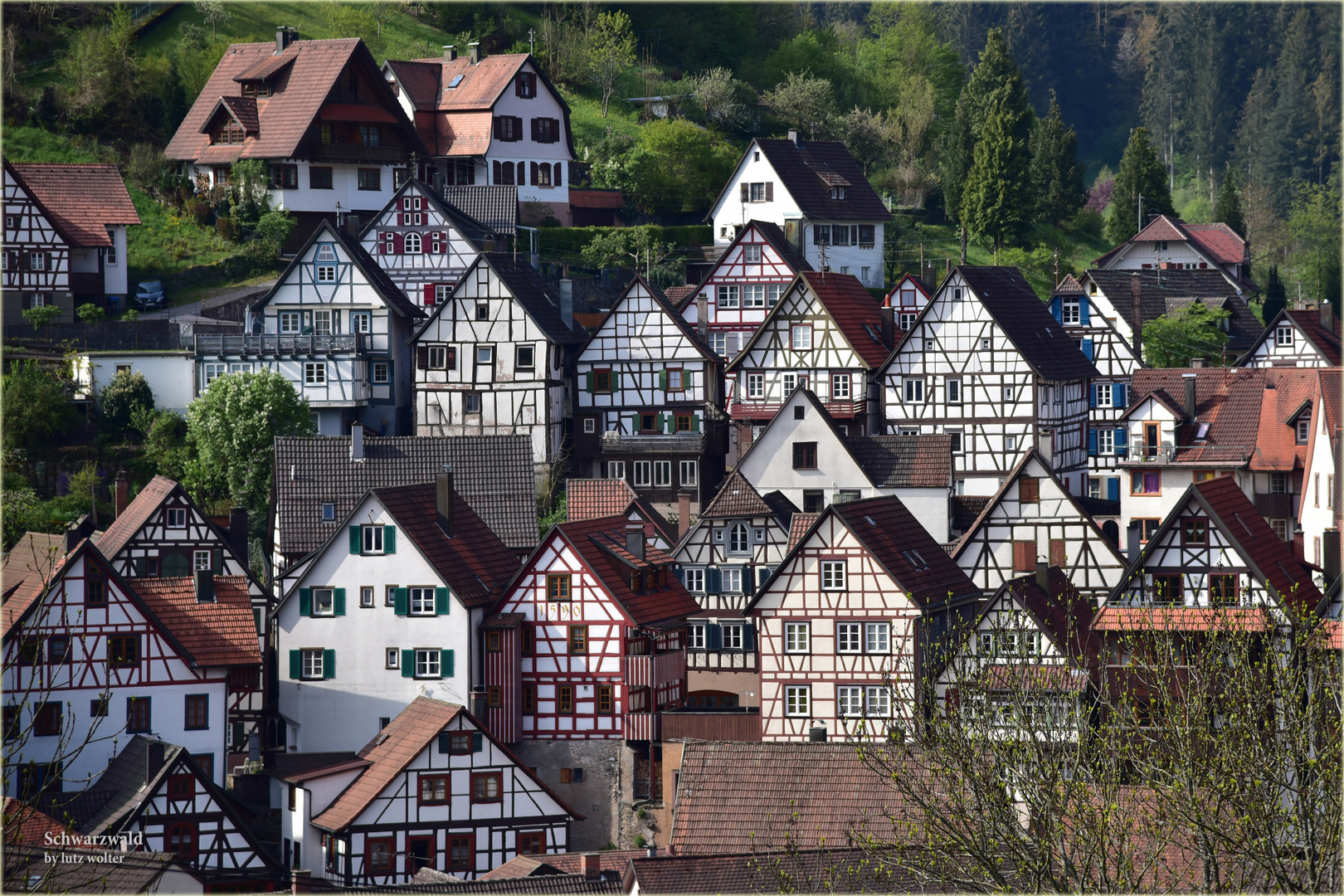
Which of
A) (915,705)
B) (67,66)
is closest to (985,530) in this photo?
(915,705)

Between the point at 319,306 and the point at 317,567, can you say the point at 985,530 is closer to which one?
the point at 317,567

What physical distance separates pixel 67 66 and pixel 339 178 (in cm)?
1489

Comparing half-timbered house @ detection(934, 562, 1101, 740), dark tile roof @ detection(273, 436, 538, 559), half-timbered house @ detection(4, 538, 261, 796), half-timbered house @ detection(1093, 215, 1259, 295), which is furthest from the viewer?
half-timbered house @ detection(1093, 215, 1259, 295)

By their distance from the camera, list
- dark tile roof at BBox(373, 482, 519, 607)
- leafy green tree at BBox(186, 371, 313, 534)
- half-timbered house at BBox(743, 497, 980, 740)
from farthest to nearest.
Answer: leafy green tree at BBox(186, 371, 313, 534)
dark tile roof at BBox(373, 482, 519, 607)
half-timbered house at BBox(743, 497, 980, 740)

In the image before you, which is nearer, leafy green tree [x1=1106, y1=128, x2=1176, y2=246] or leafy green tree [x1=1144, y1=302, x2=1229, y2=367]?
leafy green tree [x1=1144, y1=302, x2=1229, y2=367]

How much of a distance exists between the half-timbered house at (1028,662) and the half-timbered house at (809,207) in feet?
109

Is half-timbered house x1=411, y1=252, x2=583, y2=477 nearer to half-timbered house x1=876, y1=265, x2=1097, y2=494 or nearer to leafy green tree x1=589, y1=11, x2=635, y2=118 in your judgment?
half-timbered house x1=876, y1=265, x2=1097, y2=494

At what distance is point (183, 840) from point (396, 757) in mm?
5014

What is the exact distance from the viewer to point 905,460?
212ft

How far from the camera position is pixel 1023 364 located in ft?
224

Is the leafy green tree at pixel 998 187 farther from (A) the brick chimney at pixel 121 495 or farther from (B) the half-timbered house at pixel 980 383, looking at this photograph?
(A) the brick chimney at pixel 121 495

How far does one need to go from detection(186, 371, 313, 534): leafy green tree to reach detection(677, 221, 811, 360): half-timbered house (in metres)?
15.1

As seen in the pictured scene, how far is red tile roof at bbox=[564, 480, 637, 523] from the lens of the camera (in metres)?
64.6

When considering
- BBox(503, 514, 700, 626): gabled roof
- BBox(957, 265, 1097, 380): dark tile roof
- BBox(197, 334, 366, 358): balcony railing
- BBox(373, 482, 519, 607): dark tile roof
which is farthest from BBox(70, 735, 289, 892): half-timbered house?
BBox(957, 265, 1097, 380): dark tile roof
